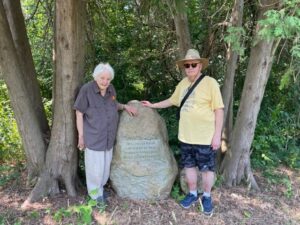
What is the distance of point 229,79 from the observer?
18.9ft

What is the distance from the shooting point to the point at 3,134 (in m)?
7.09

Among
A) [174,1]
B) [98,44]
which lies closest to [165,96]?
[98,44]

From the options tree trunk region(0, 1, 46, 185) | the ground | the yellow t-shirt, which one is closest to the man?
the yellow t-shirt

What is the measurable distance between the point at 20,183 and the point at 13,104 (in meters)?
1.23

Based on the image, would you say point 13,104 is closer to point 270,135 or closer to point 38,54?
point 38,54

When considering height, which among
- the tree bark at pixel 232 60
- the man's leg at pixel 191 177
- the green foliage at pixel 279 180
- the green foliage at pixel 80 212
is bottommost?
the green foliage at pixel 279 180

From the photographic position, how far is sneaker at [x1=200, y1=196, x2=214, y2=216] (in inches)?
193

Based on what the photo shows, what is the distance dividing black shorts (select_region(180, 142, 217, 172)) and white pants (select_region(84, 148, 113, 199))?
3.14 ft

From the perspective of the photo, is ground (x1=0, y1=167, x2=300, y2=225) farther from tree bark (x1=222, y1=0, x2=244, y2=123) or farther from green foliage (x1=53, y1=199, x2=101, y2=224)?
tree bark (x1=222, y1=0, x2=244, y2=123)

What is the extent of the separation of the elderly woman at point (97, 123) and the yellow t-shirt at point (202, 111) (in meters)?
0.93

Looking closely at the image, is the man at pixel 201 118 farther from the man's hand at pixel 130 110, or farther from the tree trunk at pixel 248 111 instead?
the tree trunk at pixel 248 111

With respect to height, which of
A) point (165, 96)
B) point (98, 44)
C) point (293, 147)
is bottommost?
point (293, 147)

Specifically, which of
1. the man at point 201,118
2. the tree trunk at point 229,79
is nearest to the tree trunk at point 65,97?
the man at point 201,118

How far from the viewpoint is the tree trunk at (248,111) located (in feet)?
17.8
